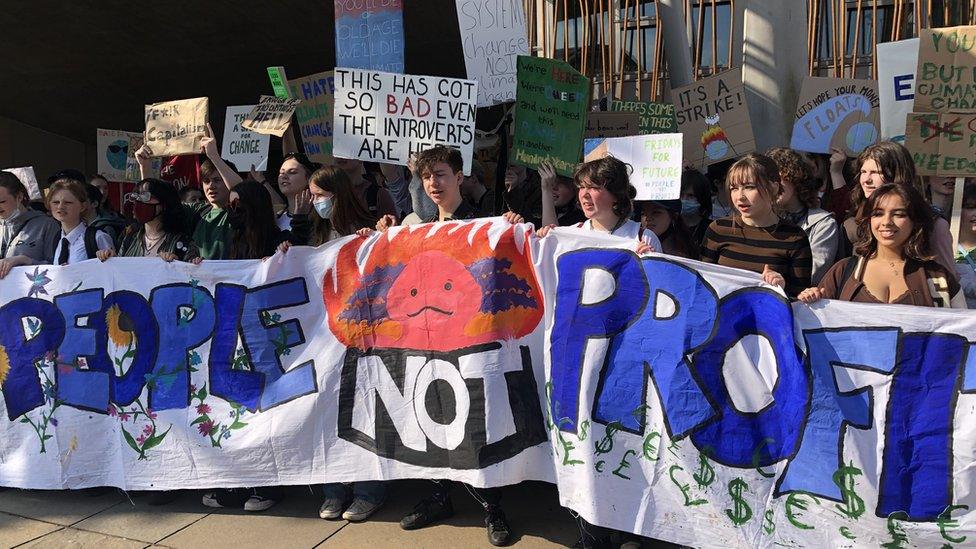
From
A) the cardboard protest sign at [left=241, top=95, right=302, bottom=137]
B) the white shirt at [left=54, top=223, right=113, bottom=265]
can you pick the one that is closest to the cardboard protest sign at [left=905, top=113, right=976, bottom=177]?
the cardboard protest sign at [left=241, top=95, right=302, bottom=137]

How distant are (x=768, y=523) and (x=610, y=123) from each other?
118 inches

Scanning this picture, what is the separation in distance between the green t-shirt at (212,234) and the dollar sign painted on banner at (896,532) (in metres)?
3.25

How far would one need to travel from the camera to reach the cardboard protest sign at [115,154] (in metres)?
7.87

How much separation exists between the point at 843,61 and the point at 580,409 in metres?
5.82

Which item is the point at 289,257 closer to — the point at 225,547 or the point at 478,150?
the point at 225,547

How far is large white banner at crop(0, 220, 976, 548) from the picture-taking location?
2658 mm

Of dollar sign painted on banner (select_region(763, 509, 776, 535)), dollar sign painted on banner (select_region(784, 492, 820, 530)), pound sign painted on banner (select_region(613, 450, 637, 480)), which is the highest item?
pound sign painted on banner (select_region(613, 450, 637, 480))

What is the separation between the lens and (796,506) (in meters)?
2.70

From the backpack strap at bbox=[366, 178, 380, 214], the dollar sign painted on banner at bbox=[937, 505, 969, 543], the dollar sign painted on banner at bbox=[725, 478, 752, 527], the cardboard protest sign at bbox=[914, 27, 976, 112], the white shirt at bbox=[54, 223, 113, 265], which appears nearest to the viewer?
the dollar sign painted on banner at bbox=[937, 505, 969, 543]

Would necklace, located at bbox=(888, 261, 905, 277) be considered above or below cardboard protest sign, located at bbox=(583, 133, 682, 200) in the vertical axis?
below

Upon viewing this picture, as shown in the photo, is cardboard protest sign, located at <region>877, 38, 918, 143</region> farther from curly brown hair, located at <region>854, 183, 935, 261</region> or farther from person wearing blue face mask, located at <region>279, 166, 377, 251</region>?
person wearing blue face mask, located at <region>279, 166, 377, 251</region>

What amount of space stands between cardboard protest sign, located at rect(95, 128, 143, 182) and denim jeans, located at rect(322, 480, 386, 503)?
18.0 feet

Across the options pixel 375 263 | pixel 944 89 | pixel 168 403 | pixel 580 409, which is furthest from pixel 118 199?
pixel 944 89

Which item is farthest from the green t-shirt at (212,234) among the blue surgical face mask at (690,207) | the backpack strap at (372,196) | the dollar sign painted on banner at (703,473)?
the dollar sign painted on banner at (703,473)
